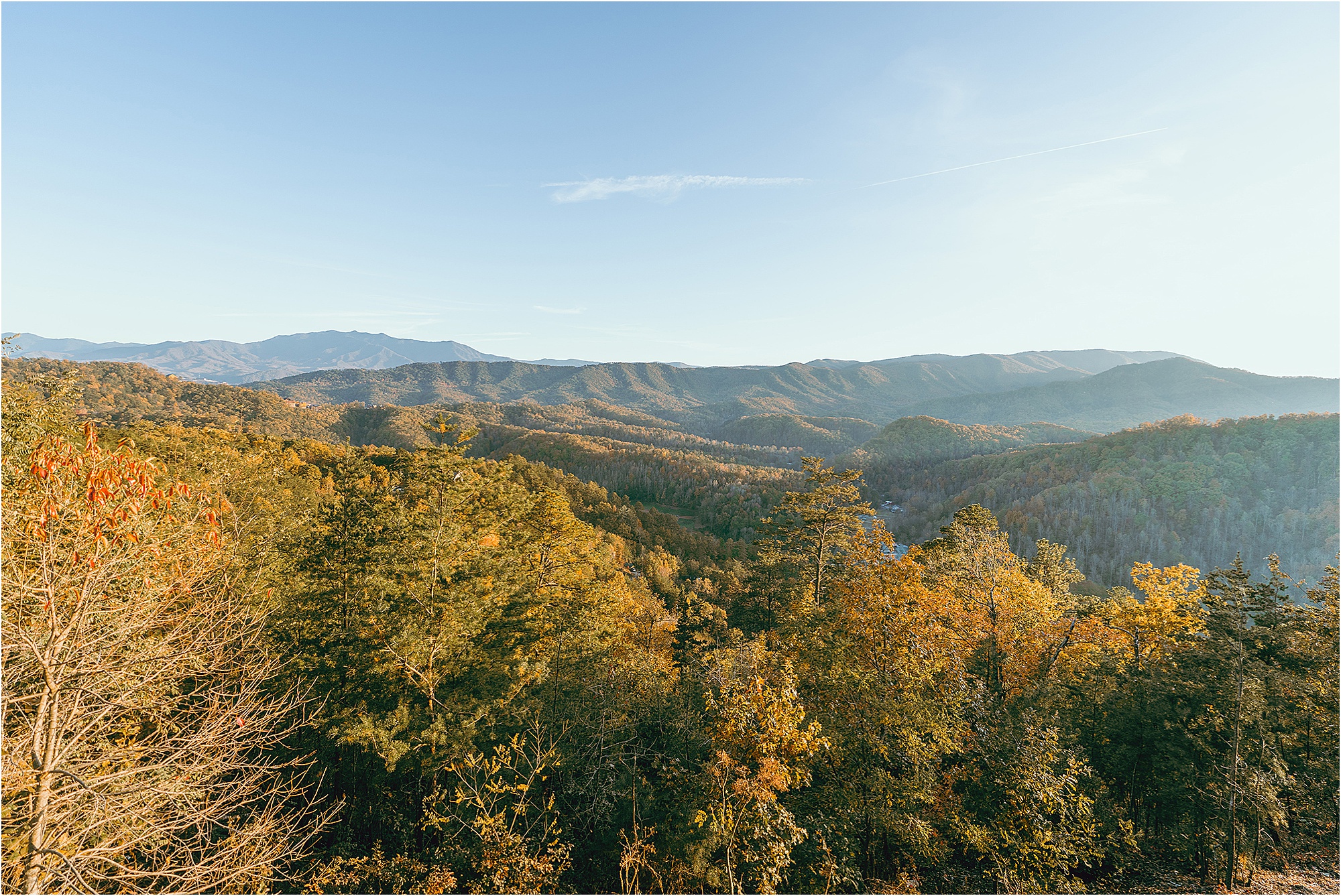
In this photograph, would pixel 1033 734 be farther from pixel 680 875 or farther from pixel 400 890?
pixel 400 890

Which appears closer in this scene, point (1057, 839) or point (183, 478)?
point (1057, 839)


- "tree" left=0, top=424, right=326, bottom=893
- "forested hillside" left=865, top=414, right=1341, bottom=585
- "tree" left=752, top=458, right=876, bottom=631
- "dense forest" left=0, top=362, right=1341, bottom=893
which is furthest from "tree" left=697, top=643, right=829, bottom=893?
"forested hillside" left=865, top=414, right=1341, bottom=585

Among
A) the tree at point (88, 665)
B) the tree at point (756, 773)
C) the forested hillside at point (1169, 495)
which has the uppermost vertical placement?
the tree at point (88, 665)

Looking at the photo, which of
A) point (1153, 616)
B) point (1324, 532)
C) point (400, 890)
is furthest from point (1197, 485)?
point (400, 890)

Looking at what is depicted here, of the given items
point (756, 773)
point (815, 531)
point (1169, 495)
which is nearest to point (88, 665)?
point (756, 773)

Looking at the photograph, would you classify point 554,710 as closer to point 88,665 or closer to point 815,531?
point 88,665

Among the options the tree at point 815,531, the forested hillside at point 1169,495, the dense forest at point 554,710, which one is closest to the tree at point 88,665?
the dense forest at point 554,710

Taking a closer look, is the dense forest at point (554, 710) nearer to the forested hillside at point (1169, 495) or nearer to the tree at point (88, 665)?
the tree at point (88, 665)

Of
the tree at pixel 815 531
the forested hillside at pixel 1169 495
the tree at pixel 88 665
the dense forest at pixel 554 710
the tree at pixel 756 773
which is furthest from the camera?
the forested hillside at pixel 1169 495
